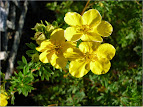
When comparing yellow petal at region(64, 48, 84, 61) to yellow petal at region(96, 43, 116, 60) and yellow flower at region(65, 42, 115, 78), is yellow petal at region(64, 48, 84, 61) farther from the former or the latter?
yellow petal at region(96, 43, 116, 60)

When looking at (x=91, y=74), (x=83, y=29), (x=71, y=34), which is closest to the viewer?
(x=71, y=34)

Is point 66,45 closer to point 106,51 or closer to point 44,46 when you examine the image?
point 44,46

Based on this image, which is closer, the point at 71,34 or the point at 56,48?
the point at 71,34

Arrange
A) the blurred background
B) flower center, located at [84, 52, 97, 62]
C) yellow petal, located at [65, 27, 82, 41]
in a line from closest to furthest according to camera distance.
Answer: yellow petal, located at [65, 27, 82, 41] < flower center, located at [84, 52, 97, 62] < the blurred background

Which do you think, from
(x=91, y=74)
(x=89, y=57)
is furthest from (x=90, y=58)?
(x=91, y=74)

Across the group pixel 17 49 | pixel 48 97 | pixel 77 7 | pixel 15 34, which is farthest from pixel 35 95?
pixel 77 7

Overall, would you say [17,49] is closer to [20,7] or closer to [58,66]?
[20,7]

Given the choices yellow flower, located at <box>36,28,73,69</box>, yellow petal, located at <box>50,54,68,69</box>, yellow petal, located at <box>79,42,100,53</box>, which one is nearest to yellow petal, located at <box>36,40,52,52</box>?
yellow flower, located at <box>36,28,73,69</box>

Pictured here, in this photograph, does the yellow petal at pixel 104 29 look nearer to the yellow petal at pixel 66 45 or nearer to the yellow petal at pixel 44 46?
the yellow petal at pixel 66 45
